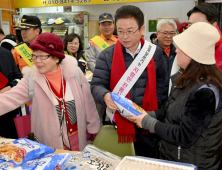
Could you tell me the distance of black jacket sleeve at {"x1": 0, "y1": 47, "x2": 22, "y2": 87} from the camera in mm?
2292

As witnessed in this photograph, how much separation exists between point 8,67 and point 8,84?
22 cm

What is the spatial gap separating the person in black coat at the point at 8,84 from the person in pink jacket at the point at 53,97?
1.45 feet

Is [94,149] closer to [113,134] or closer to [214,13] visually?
[113,134]

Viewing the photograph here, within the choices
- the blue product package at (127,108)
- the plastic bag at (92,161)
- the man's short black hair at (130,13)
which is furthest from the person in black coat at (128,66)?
the plastic bag at (92,161)

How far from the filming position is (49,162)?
116 cm

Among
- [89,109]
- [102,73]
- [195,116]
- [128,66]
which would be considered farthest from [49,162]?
[128,66]

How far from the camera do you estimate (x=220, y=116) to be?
1299mm

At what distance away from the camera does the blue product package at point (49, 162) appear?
1127mm

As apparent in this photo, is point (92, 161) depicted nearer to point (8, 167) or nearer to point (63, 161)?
point (63, 161)

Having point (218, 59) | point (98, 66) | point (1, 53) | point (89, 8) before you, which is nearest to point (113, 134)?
point (98, 66)

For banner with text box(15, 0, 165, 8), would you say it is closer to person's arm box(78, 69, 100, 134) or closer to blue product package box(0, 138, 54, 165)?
person's arm box(78, 69, 100, 134)

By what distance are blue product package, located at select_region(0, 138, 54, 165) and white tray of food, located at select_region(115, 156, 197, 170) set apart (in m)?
0.48

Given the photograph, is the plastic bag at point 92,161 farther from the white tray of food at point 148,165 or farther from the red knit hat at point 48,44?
the red knit hat at point 48,44

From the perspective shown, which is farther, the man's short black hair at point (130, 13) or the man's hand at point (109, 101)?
the man's short black hair at point (130, 13)
